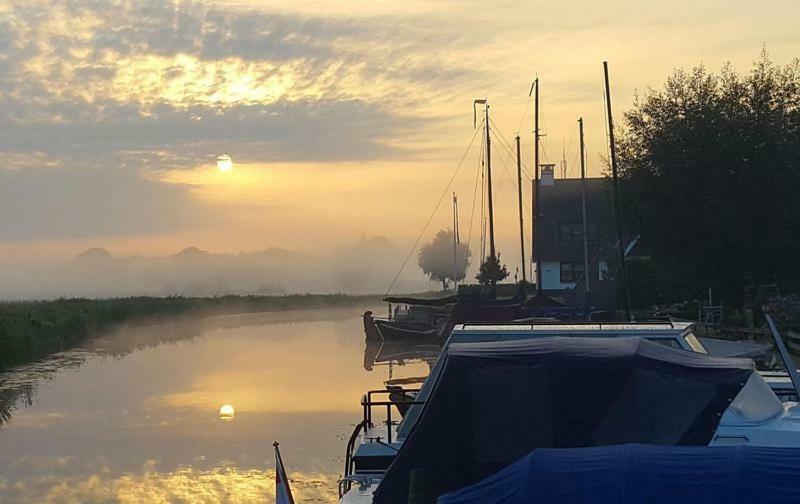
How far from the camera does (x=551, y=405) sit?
10781mm

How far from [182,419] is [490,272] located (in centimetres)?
3520

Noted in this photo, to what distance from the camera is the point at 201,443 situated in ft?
79.0

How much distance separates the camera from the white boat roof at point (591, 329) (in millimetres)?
14477

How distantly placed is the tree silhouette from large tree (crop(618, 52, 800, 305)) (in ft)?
54.3

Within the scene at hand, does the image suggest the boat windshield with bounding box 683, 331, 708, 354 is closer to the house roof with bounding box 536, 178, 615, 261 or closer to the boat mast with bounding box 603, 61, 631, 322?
the boat mast with bounding box 603, 61, 631, 322

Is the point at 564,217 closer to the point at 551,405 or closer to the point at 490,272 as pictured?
the point at 490,272

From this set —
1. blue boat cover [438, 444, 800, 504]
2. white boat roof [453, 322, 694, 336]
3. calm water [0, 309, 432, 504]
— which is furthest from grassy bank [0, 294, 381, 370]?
blue boat cover [438, 444, 800, 504]

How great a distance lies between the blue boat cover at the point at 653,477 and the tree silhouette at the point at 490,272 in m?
50.1

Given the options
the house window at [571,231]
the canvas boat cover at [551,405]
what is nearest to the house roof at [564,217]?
the house window at [571,231]

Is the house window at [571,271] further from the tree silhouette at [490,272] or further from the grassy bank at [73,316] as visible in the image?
the grassy bank at [73,316]

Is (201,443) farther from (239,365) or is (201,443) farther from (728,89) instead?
(728,89)

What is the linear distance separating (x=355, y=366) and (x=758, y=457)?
34867 millimetres

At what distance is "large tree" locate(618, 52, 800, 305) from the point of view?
39969 millimetres

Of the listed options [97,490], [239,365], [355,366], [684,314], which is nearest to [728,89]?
[684,314]
